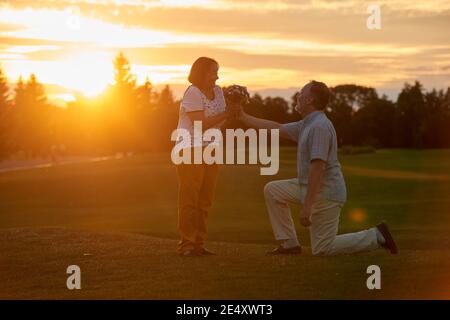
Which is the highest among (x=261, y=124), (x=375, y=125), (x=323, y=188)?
(x=375, y=125)

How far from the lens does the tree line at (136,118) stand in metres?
85.4

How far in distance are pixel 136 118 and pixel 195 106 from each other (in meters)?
102

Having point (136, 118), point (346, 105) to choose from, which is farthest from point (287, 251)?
point (136, 118)

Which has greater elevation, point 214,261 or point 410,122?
point 410,122

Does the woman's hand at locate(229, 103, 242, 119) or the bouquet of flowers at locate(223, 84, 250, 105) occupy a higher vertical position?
the bouquet of flowers at locate(223, 84, 250, 105)

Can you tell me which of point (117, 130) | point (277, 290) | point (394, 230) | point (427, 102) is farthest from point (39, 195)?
point (117, 130)

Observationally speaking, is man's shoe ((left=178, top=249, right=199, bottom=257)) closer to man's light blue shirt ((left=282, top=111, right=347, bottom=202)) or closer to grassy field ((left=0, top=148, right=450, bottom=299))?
grassy field ((left=0, top=148, right=450, bottom=299))

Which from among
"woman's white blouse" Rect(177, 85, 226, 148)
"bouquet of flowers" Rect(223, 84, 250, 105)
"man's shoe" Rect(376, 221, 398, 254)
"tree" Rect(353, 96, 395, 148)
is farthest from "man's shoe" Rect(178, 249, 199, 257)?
"tree" Rect(353, 96, 395, 148)

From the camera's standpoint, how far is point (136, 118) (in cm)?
11131

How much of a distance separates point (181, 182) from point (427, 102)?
81.8 m

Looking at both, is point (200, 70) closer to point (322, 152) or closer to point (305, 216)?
point (322, 152)

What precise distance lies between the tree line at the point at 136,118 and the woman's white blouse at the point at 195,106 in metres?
53.4

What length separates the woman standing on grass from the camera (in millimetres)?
9758

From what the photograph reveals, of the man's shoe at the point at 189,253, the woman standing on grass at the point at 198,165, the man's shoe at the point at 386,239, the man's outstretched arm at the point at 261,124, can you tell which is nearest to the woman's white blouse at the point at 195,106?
the woman standing on grass at the point at 198,165
